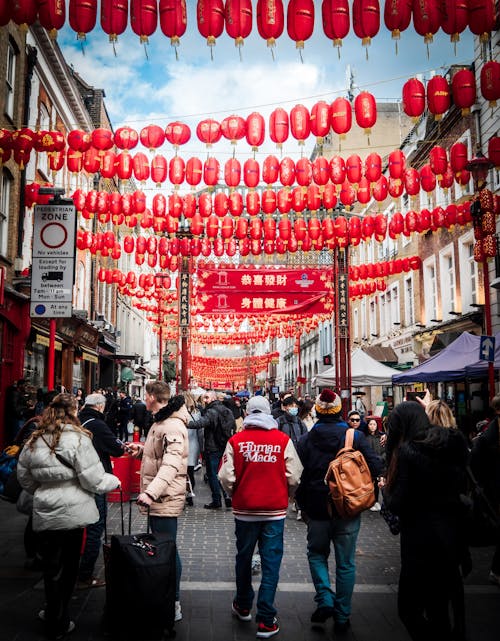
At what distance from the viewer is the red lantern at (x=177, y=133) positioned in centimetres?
1108

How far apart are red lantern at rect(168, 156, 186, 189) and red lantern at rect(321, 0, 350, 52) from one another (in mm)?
5941

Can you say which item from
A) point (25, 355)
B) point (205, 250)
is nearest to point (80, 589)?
point (25, 355)

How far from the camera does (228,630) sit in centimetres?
480

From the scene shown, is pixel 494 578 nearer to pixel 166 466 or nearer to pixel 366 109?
pixel 166 466

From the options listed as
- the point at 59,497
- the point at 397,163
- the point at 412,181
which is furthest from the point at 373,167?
the point at 59,497

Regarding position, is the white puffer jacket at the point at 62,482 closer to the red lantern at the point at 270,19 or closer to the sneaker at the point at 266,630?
the sneaker at the point at 266,630

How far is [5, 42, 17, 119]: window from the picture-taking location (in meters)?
15.7

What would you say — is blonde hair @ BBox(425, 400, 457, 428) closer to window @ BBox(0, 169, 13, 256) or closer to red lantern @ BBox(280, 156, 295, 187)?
red lantern @ BBox(280, 156, 295, 187)

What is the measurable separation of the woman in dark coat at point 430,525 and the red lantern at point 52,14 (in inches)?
253

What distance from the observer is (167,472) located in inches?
193

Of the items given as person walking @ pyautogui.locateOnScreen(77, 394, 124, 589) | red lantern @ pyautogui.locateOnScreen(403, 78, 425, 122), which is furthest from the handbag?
red lantern @ pyautogui.locateOnScreen(403, 78, 425, 122)

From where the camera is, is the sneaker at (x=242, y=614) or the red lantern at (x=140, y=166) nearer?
the sneaker at (x=242, y=614)

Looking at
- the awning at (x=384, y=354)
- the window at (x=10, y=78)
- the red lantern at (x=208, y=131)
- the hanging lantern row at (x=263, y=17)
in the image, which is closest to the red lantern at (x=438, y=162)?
the red lantern at (x=208, y=131)

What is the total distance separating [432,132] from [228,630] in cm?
2276
